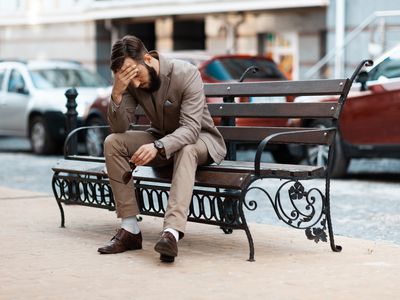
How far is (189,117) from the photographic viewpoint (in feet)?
25.7

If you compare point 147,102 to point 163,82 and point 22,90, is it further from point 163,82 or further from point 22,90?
point 22,90

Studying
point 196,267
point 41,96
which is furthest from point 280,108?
point 41,96

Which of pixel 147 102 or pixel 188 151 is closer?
pixel 188 151

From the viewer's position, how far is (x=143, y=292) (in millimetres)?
6500

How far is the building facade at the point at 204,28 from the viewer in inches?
910

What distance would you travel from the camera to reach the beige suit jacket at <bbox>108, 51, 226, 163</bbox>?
779 centimetres

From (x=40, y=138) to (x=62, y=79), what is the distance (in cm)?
125

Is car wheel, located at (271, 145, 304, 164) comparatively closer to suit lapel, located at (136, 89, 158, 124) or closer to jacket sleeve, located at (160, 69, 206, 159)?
suit lapel, located at (136, 89, 158, 124)

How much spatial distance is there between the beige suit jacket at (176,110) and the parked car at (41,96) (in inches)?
440

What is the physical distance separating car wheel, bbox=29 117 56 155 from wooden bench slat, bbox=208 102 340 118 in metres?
11.0

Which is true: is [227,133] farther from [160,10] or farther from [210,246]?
[160,10]

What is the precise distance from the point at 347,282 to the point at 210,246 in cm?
165

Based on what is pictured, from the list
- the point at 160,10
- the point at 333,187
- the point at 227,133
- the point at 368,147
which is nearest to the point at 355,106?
the point at 368,147

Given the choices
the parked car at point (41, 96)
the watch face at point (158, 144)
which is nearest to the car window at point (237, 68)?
the parked car at point (41, 96)
